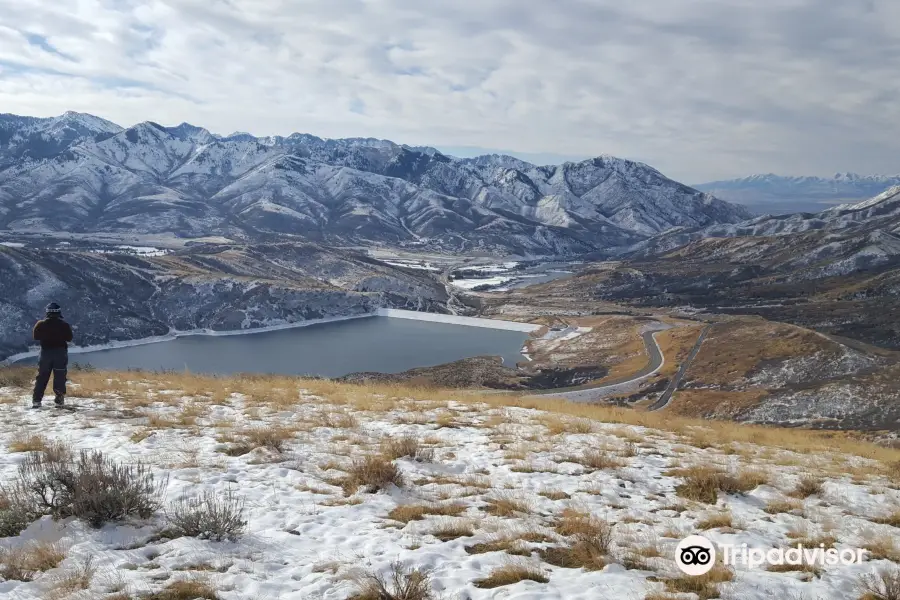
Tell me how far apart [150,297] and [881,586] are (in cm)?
14912

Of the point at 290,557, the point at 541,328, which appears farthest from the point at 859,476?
the point at 541,328

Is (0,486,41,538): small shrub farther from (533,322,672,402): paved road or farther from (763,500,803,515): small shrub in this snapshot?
(533,322,672,402): paved road

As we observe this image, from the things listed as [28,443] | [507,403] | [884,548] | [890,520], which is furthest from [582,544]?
[507,403]

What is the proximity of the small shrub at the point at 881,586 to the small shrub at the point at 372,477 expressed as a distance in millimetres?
6200

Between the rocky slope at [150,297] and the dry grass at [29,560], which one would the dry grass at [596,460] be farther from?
the rocky slope at [150,297]

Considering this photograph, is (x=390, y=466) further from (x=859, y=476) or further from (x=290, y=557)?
(x=859, y=476)

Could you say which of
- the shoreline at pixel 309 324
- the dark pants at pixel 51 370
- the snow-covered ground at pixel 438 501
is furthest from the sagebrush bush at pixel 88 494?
the shoreline at pixel 309 324

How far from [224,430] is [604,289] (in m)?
194

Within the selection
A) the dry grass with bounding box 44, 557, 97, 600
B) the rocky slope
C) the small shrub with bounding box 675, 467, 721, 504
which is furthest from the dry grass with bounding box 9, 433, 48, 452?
the rocky slope

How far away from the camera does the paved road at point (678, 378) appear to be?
67750 millimetres

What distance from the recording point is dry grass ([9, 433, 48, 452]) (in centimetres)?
970

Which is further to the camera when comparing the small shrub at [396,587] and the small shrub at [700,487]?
the small shrub at [700,487]

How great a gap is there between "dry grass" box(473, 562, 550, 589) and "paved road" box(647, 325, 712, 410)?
6480 centimetres

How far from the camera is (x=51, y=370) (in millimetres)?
13547
